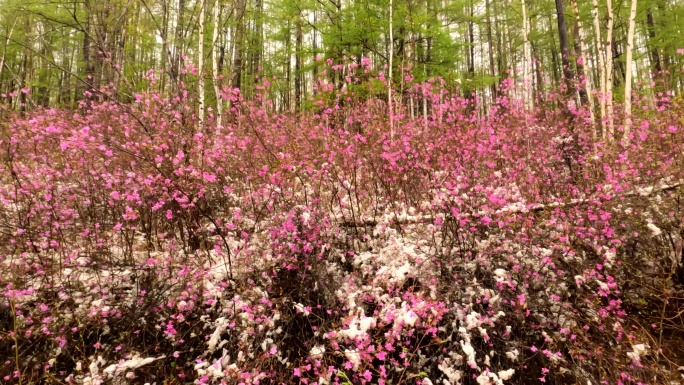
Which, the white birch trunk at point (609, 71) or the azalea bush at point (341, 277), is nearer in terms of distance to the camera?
the azalea bush at point (341, 277)

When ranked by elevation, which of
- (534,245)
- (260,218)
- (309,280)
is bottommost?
(309,280)

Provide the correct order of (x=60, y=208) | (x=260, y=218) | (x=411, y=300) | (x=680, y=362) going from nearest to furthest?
(x=680, y=362) < (x=411, y=300) < (x=60, y=208) < (x=260, y=218)

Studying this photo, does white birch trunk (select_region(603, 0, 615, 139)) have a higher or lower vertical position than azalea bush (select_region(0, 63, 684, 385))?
higher

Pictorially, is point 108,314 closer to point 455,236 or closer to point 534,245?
point 455,236

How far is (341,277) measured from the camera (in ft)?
11.7

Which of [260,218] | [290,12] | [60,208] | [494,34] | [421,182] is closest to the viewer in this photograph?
[60,208]

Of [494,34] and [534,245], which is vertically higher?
[494,34]

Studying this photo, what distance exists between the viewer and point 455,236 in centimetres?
365

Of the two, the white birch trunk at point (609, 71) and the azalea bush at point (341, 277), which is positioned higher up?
the white birch trunk at point (609, 71)

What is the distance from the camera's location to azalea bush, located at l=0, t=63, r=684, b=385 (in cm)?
280

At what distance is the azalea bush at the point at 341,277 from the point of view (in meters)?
2.80

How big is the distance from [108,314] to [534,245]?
4.42 meters

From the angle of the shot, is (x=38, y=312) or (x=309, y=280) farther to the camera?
(x=309, y=280)

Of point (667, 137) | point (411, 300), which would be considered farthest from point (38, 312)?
point (667, 137)
